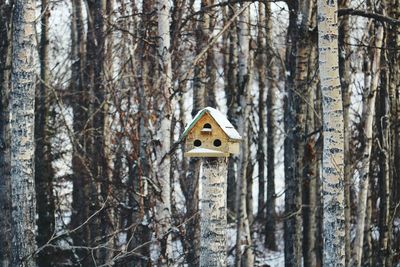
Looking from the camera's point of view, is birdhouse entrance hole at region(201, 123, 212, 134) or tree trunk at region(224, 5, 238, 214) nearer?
birdhouse entrance hole at region(201, 123, 212, 134)

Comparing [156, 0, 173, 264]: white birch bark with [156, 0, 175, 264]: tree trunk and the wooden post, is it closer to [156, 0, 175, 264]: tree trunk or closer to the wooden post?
[156, 0, 175, 264]: tree trunk

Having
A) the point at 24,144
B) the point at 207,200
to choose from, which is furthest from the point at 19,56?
the point at 207,200

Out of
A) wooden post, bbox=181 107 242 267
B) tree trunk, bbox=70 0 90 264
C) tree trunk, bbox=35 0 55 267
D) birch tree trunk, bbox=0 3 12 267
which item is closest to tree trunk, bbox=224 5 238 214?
tree trunk, bbox=70 0 90 264

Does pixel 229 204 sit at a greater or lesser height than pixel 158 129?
lesser

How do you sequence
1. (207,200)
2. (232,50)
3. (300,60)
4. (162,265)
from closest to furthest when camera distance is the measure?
(207,200)
(162,265)
(300,60)
(232,50)

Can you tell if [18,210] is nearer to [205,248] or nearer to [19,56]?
[19,56]

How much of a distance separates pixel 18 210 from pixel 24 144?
0.68 m

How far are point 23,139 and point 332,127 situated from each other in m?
3.17

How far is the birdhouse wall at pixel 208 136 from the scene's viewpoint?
5.42 metres

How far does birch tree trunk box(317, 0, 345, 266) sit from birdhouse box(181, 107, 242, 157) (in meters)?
1.43

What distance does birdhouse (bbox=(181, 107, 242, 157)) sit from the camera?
5406mm

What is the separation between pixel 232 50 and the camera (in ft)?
41.6

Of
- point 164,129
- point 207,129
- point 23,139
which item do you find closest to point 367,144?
point 164,129

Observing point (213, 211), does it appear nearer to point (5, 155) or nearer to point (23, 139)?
point (23, 139)
